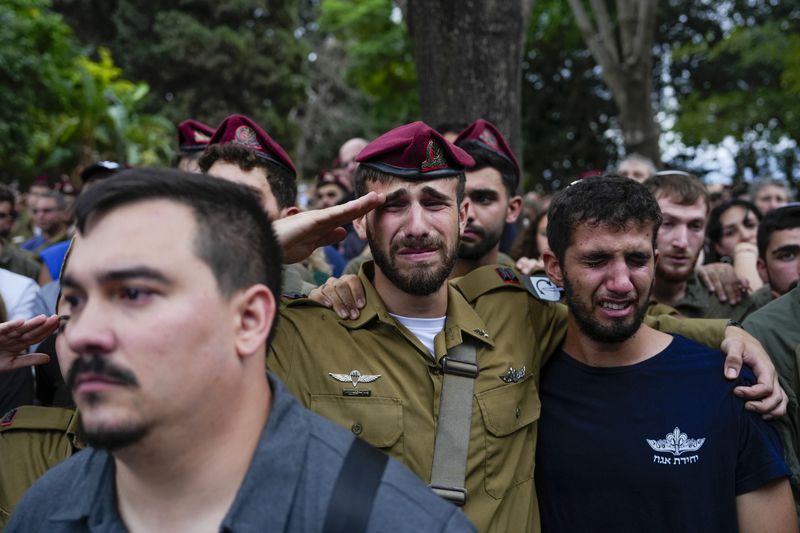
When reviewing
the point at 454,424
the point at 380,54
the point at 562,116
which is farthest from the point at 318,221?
the point at 562,116

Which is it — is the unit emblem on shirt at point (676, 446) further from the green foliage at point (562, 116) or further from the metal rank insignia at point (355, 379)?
the green foliage at point (562, 116)

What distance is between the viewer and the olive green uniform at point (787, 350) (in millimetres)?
2752

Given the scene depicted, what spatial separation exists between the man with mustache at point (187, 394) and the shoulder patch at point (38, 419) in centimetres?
82

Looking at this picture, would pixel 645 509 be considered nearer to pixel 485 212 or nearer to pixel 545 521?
pixel 545 521

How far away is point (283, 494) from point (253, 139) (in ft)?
8.11

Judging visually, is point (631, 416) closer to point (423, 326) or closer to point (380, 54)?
point (423, 326)

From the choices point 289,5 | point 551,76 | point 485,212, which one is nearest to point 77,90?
point 289,5

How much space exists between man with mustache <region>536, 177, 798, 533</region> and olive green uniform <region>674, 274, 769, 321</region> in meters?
1.26

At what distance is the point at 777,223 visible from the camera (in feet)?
13.5

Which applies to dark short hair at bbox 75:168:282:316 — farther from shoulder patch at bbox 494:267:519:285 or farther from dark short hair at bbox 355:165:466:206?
shoulder patch at bbox 494:267:519:285

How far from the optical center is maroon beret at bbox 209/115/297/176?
3.69m

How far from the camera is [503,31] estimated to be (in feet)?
18.4

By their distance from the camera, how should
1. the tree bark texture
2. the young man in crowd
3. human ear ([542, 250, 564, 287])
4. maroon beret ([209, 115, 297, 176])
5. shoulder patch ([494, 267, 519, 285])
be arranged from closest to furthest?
1. the young man in crowd
2. human ear ([542, 250, 564, 287])
3. shoulder patch ([494, 267, 519, 285])
4. maroon beret ([209, 115, 297, 176])
5. the tree bark texture

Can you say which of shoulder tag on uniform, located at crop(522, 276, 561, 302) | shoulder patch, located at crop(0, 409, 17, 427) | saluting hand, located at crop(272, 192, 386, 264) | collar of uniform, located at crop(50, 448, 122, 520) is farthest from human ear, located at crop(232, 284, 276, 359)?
shoulder tag on uniform, located at crop(522, 276, 561, 302)
